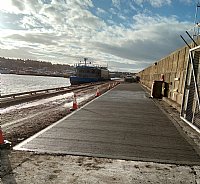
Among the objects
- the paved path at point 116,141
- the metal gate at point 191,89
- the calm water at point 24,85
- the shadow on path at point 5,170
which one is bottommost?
the calm water at point 24,85

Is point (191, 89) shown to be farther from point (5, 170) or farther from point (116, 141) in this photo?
point (5, 170)

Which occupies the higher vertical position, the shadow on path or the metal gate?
the metal gate

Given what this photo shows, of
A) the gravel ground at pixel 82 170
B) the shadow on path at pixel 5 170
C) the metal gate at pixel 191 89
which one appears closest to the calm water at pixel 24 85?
the metal gate at pixel 191 89

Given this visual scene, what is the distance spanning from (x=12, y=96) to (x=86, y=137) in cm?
1397

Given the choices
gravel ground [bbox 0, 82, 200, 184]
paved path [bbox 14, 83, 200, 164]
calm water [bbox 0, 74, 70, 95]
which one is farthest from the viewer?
calm water [bbox 0, 74, 70, 95]

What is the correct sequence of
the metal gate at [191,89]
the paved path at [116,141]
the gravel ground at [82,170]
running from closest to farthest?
the gravel ground at [82,170], the paved path at [116,141], the metal gate at [191,89]

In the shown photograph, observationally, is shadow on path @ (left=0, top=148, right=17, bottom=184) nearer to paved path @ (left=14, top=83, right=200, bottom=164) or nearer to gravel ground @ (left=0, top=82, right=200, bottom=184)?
gravel ground @ (left=0, top=82, right=200, bottom=184)

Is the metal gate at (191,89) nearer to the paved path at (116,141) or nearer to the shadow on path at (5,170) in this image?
the paved path at (116,141)

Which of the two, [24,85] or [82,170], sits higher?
[82,170]

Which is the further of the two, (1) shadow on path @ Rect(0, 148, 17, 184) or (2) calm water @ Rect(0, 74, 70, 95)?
(2) calm water @ Rect(0, 74, 70, 95)

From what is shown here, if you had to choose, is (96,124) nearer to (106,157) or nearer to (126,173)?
(106,157)

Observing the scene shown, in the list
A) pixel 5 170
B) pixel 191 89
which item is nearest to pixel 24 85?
pixel 191 89

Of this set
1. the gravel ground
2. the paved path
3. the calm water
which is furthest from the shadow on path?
the calm water

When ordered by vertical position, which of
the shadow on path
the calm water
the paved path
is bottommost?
the calm water
